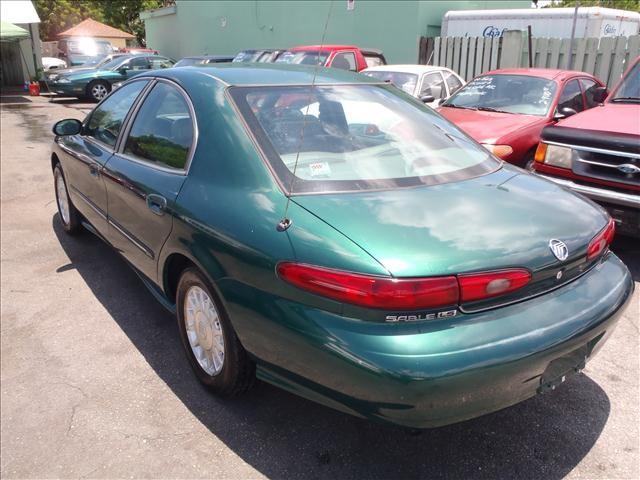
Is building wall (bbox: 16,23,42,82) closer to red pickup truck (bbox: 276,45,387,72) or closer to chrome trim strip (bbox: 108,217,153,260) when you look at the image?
red pickup truck (bbox: 276,45,387,72)

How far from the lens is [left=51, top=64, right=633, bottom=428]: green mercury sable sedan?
6.61 feet

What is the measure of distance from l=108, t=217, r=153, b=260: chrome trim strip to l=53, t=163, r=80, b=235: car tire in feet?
4.90

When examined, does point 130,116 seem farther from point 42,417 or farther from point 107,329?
point 42,417

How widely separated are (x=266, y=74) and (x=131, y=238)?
1.31 metres

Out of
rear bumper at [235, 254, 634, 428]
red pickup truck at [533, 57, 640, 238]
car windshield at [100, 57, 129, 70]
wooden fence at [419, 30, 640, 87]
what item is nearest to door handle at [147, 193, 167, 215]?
rear bumper at [235, 254, 634, 428]

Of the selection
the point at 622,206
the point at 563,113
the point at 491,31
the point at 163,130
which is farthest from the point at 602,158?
the point at 491,31

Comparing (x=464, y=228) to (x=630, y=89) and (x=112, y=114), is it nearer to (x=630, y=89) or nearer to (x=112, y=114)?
(x=112, y=114)

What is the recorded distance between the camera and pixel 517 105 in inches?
265

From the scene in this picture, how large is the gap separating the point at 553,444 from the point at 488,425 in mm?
295

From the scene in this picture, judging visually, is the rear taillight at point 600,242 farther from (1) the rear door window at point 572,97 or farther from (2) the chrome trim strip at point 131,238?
(1) the rear door window at point 572,97

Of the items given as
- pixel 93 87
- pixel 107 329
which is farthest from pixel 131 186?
pixel 93 87

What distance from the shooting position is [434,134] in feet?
10.4

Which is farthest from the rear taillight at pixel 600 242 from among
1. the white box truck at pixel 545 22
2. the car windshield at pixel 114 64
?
the car windshield at pixel 114 64

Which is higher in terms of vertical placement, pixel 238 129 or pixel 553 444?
pixel 238 129
